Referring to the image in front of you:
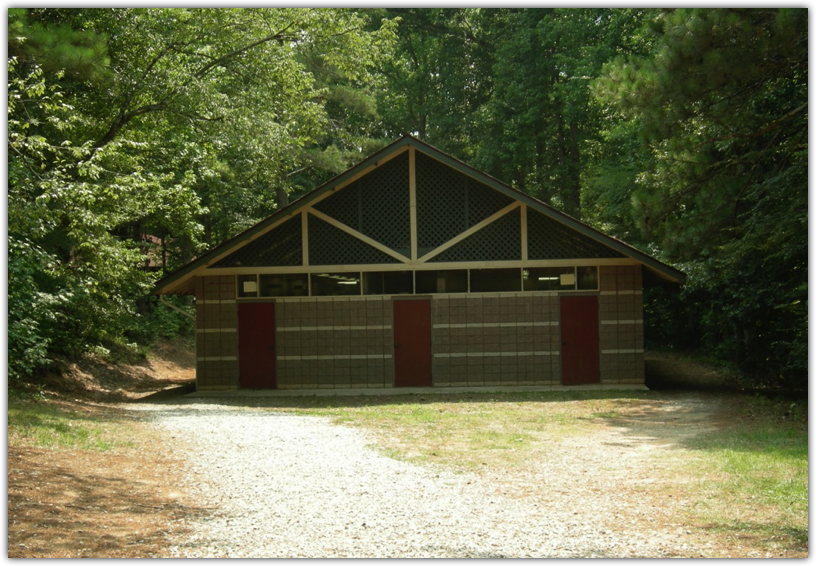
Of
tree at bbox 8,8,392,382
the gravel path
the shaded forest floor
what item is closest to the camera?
the shaded forest floor

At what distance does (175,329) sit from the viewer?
3200cm

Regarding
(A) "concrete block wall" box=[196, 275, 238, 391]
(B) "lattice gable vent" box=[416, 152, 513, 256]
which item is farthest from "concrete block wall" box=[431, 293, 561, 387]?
(A) "concrete block wall" box=[196, 275, 238, 391]

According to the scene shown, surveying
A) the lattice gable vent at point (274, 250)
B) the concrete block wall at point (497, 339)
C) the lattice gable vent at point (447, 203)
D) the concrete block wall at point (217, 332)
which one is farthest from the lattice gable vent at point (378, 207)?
the concrete block wall at point (217, 332)

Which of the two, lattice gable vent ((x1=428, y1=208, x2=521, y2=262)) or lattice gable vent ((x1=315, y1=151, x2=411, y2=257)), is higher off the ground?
lattice gable vent ((x1=315, y1=151, x2=411, y2=257))

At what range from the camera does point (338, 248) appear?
19547mm

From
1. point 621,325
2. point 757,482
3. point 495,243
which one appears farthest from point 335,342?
point 757,482

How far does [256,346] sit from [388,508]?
12.6 m

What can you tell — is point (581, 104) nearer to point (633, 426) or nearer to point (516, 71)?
point (516, 71)

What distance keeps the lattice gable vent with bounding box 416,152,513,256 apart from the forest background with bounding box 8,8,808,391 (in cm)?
361

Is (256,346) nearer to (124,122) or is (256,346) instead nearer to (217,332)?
(217,332)

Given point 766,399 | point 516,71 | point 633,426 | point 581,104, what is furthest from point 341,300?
point 516,71

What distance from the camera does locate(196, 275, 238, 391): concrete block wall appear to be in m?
19.9

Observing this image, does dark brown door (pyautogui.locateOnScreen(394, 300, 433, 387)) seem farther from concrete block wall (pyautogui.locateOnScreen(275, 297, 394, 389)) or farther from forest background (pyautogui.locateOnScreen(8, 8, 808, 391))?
forest background (pyautogui.locateOnScreen(8, 8, 808, 391))

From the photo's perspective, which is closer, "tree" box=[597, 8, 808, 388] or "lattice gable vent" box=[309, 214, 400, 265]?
"tree" box=[597, 8, 808, 388]
